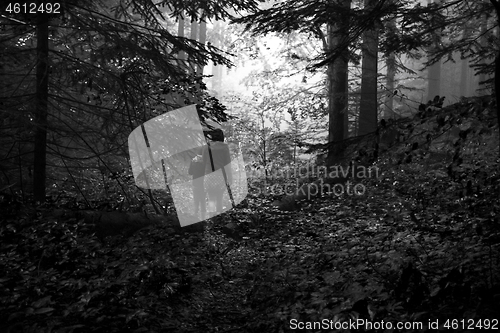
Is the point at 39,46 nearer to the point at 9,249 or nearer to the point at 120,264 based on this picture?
the point at 9,249

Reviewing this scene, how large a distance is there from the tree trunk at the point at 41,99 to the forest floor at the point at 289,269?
0.83 meters

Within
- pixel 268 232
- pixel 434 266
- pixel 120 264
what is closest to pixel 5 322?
pixel 120 264

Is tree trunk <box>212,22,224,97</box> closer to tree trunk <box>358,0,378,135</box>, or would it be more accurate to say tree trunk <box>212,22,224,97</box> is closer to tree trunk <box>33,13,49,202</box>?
tree trunk <box>358,0,378,135</box>

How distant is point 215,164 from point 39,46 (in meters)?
4.79

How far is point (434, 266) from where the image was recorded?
4.83m

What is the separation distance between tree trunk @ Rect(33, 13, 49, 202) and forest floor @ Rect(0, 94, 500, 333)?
2.71ft

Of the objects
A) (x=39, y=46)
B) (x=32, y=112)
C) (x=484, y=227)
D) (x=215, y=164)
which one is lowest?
(x=484, y=227)

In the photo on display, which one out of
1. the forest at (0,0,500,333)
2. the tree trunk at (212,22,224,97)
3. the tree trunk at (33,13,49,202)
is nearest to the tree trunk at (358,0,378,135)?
the forest at (0,0,500,333)

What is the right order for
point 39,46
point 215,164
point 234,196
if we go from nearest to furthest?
1. point 39,46
2. point 215,164
3. point 234,196

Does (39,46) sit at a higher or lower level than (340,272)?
higher

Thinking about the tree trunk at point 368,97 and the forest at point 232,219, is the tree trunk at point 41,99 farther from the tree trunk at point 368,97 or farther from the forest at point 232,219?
the tree trunk at point 368,97

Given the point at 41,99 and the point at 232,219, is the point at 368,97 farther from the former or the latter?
the point at 41,99
